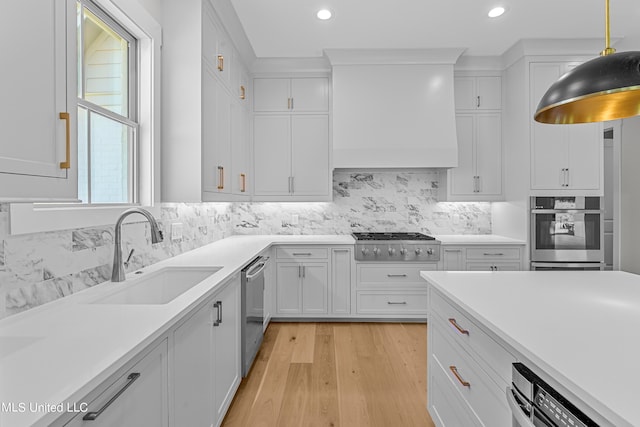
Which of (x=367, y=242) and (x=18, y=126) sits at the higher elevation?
(x=18, y=126)

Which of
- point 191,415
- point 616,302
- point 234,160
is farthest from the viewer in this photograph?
point 234,160

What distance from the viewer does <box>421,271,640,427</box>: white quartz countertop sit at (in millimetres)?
739

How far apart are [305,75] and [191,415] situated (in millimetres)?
3428

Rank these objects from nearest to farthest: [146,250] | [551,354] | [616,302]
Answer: [551,354] → [616,302] → [146,250]

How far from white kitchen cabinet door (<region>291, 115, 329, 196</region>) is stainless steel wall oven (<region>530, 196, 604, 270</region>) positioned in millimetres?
2192

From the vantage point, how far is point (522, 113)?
3.52 metres

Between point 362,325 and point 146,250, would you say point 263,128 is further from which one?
point 362,325

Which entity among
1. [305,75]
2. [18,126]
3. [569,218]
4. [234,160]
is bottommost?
[569,218]

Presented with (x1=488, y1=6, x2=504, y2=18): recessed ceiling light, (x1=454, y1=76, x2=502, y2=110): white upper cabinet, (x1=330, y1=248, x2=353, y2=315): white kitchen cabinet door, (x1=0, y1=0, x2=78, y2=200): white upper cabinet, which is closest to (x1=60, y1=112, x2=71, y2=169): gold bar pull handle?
(x1=0, y1=0, x2=78, y2=200): white upper cabinet

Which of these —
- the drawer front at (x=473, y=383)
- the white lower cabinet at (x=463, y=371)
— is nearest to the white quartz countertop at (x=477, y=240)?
the white lower cabinet at (x=463, y=371)

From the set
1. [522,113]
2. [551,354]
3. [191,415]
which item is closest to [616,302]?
[551,354]

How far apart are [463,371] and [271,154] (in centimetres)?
301

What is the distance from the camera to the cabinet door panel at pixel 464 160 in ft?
12.7

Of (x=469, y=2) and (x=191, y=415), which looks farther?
(x=469, y=2)
